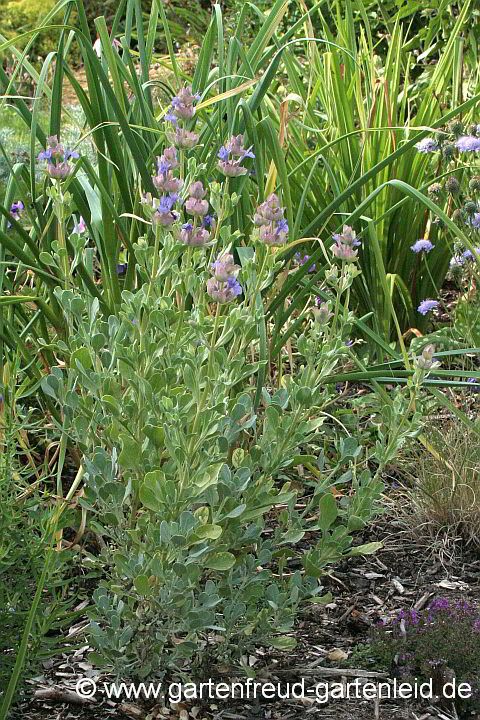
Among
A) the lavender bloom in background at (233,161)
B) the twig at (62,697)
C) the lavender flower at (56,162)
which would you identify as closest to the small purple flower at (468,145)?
the lavender bloom in background at (233,161)

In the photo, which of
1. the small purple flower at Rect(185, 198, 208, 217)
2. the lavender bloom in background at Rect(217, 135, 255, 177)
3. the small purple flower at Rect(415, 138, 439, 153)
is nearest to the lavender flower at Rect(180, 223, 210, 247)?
the small purple flower at Rect(185, 198, 208, 217)

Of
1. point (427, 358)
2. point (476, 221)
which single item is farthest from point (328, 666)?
point (476, 221)

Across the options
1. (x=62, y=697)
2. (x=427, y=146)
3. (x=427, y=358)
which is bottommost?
(x=62, y=697)

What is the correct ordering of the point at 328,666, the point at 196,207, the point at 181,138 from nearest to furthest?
the point at 196,207
the point at 181,138
the point at 328,666

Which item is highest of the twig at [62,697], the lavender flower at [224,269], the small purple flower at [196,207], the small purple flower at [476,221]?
the small purple flower at [196,207]

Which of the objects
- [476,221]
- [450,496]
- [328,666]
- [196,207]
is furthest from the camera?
[476,221]

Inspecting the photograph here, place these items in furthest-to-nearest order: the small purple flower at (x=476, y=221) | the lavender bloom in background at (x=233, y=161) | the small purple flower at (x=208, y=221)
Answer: the small purple flower at (x=476, y=221), the small purple flower at (x=208, y=221), the lavender bloom in background at (x=233, y=161)

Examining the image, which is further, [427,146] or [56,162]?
[427,146]

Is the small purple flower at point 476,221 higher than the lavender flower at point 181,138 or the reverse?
the reverse

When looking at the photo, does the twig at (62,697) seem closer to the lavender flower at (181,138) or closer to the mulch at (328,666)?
the mulch at (328,666)

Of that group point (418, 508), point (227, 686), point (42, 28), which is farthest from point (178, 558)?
point (42, 28)

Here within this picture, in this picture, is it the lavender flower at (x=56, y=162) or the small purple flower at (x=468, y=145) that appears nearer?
the lavender flower at (x=56, y=162)

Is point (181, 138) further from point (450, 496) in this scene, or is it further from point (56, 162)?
point (450, 496)

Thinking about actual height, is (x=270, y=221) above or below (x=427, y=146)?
above
